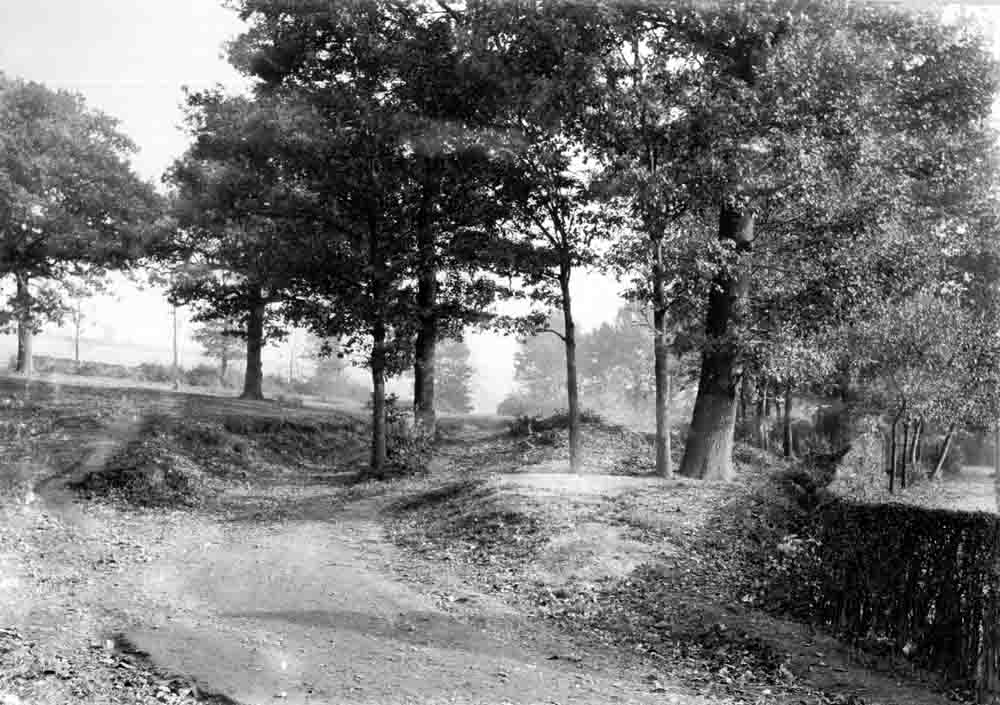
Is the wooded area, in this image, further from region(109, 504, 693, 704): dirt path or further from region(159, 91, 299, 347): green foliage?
region(109, 504, 693, 704): dirt path

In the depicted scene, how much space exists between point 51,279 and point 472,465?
12.3 metres

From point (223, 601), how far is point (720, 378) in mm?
11181

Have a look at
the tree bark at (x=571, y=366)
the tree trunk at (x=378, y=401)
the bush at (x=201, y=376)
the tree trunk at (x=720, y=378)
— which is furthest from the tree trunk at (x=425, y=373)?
the bush at (x=201, y=376)

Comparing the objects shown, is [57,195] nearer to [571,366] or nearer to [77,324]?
[77,324]

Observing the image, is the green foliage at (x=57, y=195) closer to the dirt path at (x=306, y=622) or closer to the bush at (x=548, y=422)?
the dirt path at (x=306, y=622)

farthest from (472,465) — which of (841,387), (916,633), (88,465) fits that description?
(916,633)

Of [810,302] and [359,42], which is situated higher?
[359,42]

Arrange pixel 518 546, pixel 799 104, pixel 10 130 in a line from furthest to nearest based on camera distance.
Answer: pixel 799 104 < pixel 518 546 < pixel 10 130

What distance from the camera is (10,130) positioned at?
8.39 metres

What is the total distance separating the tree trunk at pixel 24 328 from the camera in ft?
31.4

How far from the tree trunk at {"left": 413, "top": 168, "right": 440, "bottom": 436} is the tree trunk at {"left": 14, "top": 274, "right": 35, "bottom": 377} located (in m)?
8.70

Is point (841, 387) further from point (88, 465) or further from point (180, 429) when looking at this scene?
point (88, 465)

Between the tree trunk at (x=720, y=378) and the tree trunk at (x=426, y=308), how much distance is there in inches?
252

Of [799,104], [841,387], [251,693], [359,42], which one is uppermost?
[359,42]
